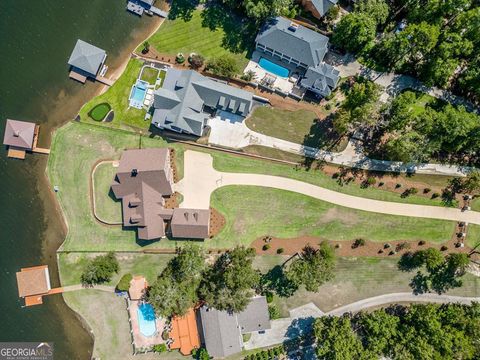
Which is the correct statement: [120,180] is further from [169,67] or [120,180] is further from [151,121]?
[169,67]

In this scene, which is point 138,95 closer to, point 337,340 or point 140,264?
point 140,264

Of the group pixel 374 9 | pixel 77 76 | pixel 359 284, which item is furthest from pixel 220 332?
pixel 374 9

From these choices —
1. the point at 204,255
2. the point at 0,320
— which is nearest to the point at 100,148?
the point at 204,255

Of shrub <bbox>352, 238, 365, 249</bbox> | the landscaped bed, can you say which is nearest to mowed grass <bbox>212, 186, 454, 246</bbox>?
shrub <bbox>352, 238, 365, 249</bbox>

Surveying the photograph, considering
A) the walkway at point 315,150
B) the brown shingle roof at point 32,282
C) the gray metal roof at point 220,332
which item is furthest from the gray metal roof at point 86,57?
the gray metal roof at point 220,332

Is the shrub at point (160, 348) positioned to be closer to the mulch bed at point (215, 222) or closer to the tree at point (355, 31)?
the mulch bed at point (215, 222)
